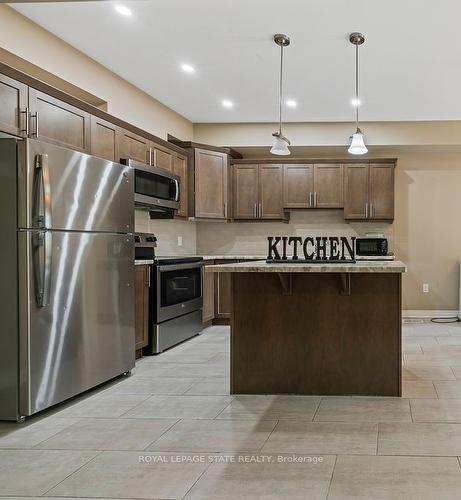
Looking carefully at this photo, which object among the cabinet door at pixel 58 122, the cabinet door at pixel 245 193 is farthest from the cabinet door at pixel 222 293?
the cabinet door at pixel 58 122

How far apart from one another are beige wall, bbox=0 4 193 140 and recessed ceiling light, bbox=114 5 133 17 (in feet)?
2.28

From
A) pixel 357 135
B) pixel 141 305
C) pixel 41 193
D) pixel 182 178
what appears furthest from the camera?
pixel 182 178

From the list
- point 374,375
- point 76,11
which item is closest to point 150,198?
point 76,11

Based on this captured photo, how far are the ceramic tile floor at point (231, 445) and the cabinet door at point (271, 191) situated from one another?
353cm

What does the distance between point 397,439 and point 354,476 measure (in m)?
0.56

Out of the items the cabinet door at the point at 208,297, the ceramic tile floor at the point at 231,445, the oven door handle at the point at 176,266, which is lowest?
the ceramic tile floor at the point at 231,445

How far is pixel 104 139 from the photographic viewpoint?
4.42 meters

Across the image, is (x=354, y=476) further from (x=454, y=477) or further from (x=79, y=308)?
(x=79, y=308)

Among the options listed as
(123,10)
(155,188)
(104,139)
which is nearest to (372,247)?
(155,188)

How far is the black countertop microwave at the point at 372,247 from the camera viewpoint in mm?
6906

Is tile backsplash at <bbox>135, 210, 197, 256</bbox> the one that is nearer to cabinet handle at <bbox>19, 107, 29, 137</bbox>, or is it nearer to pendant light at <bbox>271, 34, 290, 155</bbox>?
pendant light at <bbox>271, 34, 290, 155</bbox>

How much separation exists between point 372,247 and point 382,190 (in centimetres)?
77

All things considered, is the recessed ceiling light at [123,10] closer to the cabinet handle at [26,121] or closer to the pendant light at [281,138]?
the cabinet handle at [26,121]

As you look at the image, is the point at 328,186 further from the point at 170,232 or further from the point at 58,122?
the point at 58,122
